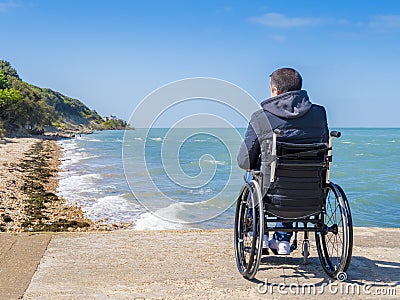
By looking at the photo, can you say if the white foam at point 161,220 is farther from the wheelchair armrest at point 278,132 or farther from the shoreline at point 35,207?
the wheelchair armrest at point 278,132

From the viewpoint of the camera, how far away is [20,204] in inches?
610

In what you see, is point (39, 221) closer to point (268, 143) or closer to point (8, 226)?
point (8, 226)

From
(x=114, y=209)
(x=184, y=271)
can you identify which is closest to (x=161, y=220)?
(x=114, y=209)

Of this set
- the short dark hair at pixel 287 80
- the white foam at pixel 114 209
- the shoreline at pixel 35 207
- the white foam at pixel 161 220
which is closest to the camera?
the short dark hair at pixel 287 80

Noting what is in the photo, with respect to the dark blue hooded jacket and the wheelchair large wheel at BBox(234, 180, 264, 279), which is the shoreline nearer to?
the wheelchair large wheel at BBox(234, 180, 264, 279)

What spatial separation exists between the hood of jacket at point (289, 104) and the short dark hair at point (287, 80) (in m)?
0.06

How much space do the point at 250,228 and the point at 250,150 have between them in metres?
0.72

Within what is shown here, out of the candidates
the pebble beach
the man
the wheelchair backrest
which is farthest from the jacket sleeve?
the pebble beach

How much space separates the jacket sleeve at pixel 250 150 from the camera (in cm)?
379

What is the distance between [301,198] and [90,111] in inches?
7463

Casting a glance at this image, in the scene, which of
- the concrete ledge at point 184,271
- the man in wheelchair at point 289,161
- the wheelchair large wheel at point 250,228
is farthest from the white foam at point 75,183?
the man in wheelchair at point 289,161

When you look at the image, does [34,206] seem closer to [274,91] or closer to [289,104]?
[274,91]

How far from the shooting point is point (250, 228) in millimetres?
4090

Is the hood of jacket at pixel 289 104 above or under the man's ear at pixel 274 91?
under
